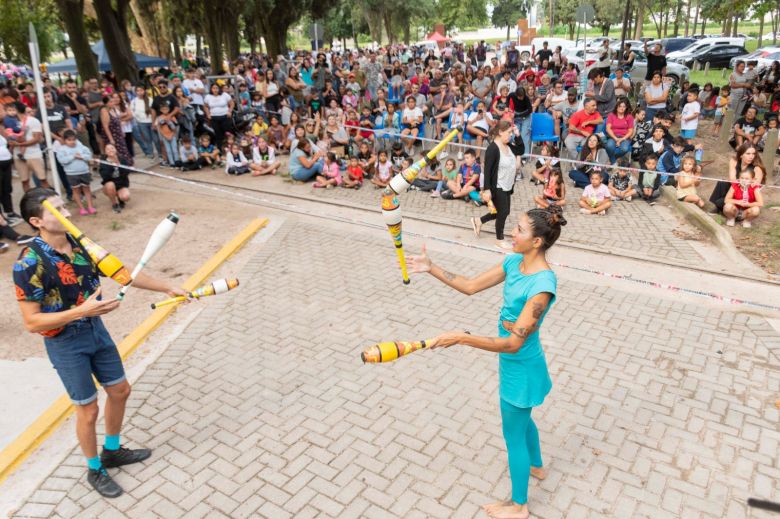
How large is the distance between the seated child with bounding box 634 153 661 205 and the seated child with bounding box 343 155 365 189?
211 inches

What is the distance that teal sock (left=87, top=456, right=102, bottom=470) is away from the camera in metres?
4.17

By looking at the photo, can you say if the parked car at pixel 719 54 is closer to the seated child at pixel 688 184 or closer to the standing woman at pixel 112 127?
the seated child at pixel 688 184

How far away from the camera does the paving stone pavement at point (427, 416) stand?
4.09 m

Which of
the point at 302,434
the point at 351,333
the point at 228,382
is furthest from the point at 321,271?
the point at 302,434

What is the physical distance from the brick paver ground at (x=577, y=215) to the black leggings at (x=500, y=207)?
0.59 m

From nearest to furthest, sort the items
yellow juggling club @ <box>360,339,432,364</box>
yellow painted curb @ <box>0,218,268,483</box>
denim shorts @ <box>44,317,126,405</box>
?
1. yellow juggling club @ <box>360,339,432,364</box>
2. denim shorts @ <box>44,317,126,405</box>
3. yellow painted curb @ <box>0,218,268,483</box>

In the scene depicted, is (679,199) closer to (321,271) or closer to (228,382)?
(321,271)

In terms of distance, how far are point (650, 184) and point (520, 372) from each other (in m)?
8.49

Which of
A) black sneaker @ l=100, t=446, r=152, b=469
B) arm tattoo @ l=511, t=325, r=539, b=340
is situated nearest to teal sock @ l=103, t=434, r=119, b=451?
black sneaker @ l=100, t=446, r=152, b=469

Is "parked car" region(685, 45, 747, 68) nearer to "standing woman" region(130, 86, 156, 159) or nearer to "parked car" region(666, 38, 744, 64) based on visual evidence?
"parked car" region(666, 38, 744, 64)

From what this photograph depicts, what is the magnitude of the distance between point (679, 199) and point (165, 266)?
854cm

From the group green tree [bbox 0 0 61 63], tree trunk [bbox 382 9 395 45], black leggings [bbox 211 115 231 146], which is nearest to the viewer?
black leggings [bbox 211 115 231 146]

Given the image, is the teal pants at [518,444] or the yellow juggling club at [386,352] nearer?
the yellow juggling club at [386,352]

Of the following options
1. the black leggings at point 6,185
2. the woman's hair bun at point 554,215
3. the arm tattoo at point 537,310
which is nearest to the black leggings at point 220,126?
the black leggings at point 6,185
